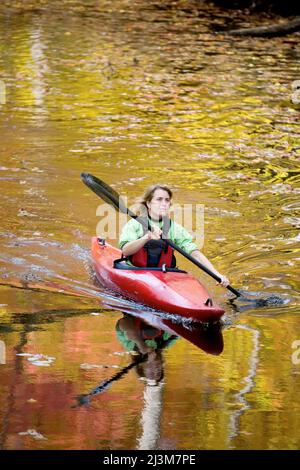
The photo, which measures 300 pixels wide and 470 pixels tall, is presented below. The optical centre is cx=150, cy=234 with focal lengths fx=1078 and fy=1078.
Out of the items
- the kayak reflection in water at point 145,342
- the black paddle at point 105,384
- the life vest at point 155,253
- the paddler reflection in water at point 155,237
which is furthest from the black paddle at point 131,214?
the black paddle at point 105,384

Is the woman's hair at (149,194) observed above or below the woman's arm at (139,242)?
above

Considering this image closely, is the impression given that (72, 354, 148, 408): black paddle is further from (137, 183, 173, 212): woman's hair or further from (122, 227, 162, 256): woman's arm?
(137, 183, 173, 212): woman's hair

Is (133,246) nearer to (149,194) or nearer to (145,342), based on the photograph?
(149,194)

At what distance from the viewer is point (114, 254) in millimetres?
9289

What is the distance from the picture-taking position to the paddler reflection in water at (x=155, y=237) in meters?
8.25

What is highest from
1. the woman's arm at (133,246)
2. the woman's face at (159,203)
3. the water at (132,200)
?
the woman's face at (159,203)

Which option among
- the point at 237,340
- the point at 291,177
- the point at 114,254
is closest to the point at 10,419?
the point at 237,340

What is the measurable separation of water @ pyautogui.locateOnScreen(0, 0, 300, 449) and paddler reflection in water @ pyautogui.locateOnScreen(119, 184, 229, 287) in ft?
1.39

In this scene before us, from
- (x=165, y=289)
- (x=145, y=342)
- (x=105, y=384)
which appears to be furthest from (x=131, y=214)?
(x=105, y=384)

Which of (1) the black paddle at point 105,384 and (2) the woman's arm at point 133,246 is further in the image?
(2) the woman's arm at point 133,246

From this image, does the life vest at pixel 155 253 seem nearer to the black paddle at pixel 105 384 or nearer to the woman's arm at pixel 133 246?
the woman's arm at pixel 133 246

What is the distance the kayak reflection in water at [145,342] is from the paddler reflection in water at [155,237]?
0.53 m

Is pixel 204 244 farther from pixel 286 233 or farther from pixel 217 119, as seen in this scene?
pixel 217 119

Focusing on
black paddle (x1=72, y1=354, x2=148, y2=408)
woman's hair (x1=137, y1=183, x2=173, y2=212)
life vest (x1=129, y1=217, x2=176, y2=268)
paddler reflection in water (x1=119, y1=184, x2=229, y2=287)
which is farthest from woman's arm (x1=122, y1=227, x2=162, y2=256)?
black paddle (x1=72, y1=354, x2=148, y2=408)
